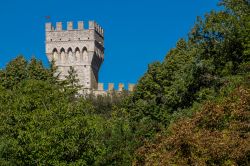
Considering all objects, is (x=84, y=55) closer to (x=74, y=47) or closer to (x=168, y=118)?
(x=74, y=47)

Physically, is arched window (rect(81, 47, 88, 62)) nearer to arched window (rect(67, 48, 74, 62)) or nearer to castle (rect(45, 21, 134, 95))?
castle (rect(45, 21, 134, 95))

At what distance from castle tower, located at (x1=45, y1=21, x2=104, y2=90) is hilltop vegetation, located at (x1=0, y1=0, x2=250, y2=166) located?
29.8 meters

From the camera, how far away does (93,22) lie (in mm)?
78375

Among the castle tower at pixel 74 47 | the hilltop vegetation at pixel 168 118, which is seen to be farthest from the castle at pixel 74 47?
the hilltop vegetation at pixel 168 118

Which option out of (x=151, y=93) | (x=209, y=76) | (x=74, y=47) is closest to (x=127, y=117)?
(x=151, y=93)

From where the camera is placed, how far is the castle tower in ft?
257

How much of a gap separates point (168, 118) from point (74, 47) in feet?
131

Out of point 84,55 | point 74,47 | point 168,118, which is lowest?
point 168,118

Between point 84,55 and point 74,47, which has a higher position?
point 74,47

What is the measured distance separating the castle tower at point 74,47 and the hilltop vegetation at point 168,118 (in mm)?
29769

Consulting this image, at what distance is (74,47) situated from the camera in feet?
257

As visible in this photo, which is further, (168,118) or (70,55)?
(70,55)

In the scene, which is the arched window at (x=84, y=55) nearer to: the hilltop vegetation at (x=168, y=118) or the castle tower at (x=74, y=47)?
the castle tower at (x=74, y=47)

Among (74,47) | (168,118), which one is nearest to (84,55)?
(74,47)
